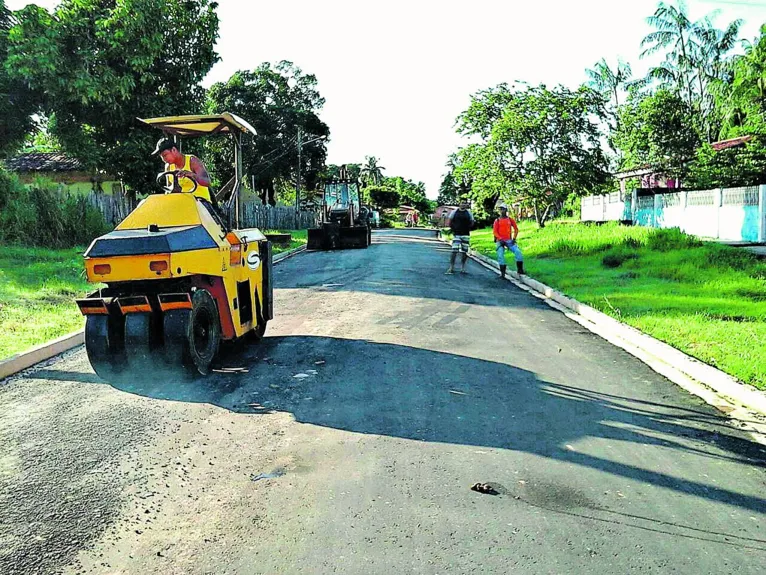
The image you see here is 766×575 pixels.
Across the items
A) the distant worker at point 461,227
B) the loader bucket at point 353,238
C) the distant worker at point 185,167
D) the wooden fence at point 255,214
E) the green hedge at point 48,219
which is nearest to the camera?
the distant worker at point 185,167

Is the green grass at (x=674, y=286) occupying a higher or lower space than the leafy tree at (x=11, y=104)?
lower

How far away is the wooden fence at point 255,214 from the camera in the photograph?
2186cm

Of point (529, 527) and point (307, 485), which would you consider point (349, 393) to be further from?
point (529, 527)

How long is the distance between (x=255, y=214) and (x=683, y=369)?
35.0 metres

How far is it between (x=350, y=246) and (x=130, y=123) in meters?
10.6

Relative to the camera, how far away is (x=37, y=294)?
37.7 ft

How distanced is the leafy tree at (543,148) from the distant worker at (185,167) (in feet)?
79.1

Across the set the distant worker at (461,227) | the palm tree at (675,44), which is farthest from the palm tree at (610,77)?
the distant worker at (461,227)

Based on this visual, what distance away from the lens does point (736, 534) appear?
12.0 ft

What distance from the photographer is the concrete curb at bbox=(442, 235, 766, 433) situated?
19.1 feet

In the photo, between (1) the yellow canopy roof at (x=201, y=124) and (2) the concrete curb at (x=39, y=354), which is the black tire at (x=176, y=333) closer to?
(2) the concrete curb at (x=39, y=354)

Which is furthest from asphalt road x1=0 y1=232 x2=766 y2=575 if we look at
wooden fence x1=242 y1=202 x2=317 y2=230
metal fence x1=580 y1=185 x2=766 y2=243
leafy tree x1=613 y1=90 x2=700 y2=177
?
wooden fence x1=242 y1=202 x2=317 y2=230

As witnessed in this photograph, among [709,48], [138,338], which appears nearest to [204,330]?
[138,338]

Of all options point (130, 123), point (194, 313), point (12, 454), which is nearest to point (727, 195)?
point (130, 123)
